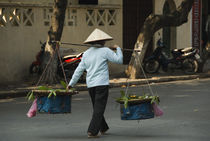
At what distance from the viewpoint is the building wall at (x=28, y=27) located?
56.4 feet

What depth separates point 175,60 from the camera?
20.3 metres

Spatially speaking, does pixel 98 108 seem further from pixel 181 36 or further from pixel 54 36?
pixel 181 36

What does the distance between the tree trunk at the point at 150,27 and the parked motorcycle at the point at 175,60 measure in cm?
136

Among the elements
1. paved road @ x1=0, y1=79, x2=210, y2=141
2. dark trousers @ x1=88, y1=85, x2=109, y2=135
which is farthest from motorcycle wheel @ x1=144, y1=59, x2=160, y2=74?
dark trousers @ x1=88, y1=85, x2=109, y2=135

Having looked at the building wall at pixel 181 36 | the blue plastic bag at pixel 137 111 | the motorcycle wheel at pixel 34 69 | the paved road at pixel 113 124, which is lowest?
the paved road at pixel 113 124

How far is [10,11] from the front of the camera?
17266 millimetres

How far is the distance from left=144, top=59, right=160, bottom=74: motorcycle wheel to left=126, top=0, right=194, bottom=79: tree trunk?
134cm

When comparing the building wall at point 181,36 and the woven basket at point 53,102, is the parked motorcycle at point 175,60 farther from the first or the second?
the woven basket at point 53,102

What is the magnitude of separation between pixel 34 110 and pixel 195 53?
41.7ft

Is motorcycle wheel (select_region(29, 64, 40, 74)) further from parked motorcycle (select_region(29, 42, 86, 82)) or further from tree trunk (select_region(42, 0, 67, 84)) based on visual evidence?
tree trunk (select_region(42, 0, 67, 84))

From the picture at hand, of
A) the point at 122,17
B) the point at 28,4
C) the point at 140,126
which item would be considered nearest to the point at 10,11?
the point at 28,4

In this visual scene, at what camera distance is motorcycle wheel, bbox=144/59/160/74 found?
1994 centimetres

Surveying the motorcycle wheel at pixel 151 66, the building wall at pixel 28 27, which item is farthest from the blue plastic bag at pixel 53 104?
the motorcycle wheel at pixel 151 66

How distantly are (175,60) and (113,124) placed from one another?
11070 millimetres
